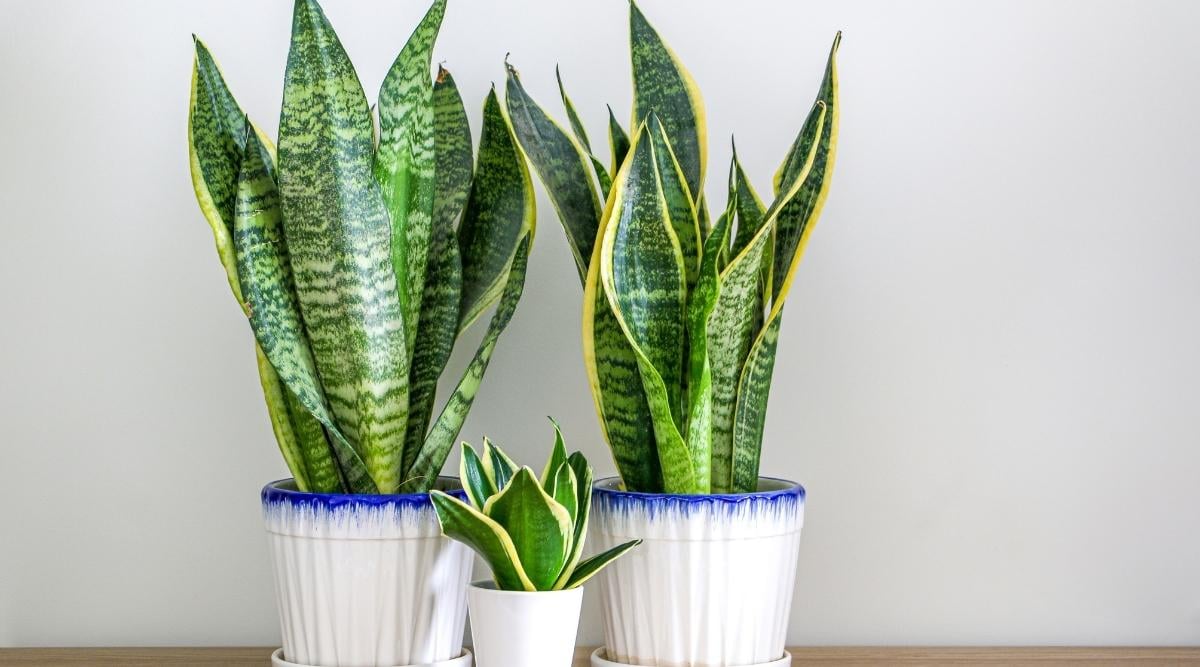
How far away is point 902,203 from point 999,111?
12cm

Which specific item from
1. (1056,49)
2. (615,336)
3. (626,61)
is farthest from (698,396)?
(1056,49)

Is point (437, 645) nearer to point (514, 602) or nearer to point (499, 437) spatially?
point (514, 602)

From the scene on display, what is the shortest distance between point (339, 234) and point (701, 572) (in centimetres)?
33

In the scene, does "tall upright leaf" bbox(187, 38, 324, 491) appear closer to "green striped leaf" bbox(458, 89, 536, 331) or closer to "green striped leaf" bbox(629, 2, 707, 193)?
"green striped leaf" bbox(458, 89, 536, 331)

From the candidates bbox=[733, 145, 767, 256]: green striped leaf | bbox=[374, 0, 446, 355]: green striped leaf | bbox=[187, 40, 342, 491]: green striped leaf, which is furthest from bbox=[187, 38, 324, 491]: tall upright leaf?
bbox=[733, 145, 767, 256]: green striped leaf

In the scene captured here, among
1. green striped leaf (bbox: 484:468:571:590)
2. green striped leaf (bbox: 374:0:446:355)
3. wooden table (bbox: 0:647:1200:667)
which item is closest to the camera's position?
green striped leaf (bbox: 484:468:571:590)

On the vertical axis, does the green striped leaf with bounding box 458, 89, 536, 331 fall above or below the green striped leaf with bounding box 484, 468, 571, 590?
above

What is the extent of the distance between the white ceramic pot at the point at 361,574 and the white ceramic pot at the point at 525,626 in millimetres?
64

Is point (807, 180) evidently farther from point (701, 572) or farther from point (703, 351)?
point (701, 572)

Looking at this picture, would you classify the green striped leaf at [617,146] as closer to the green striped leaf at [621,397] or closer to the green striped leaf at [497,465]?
the green striped leaf at [621,397]

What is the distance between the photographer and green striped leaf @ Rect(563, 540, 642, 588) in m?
0.68

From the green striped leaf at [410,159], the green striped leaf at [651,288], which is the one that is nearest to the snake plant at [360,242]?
the green striped leaf at [410,159]

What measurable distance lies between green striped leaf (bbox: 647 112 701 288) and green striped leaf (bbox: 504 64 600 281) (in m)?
0.06

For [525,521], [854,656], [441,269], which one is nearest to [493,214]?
[441,269]
